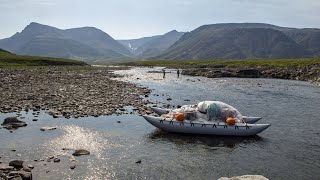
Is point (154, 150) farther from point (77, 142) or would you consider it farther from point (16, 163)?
point (16, 163)

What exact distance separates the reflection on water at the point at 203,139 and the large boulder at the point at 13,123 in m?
12.6

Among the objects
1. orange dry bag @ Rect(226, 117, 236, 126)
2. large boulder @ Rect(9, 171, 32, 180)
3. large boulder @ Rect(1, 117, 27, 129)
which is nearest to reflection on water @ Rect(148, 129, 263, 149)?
orange dry bag @ Rect(226, 117, 236, 126)

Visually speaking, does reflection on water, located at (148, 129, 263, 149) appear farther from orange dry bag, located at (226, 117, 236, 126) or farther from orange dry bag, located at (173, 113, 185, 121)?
orange dry bag, located at (173, 113, 185, 121)

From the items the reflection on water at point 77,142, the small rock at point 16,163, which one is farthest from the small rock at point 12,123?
the small rock at point 16,163

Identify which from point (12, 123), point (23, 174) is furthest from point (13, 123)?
point (23, 174)

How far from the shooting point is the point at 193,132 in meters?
31.8

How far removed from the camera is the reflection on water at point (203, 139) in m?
29.4

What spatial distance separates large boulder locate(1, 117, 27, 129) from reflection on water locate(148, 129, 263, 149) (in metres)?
12.6

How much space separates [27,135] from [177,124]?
13736mm

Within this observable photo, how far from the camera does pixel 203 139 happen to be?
30.6 meters

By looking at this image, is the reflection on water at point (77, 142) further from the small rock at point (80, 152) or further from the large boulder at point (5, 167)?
the large boulder at point (5, 167)

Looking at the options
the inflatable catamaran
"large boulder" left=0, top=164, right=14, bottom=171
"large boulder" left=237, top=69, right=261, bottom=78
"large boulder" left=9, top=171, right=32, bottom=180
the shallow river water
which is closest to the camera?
"large boulder" left=9, top=171, right=32, bottom=180

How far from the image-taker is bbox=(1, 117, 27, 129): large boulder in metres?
31.4

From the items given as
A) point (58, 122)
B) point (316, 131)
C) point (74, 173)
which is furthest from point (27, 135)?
point (316, 131)
